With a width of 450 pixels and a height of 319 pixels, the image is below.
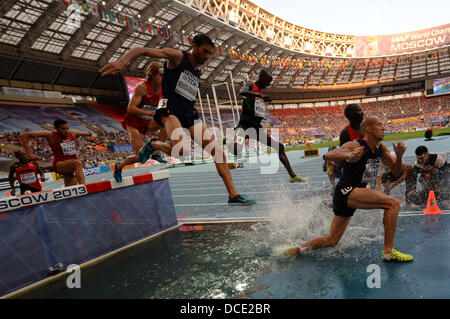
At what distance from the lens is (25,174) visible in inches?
250

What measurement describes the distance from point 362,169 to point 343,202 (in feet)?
1.30

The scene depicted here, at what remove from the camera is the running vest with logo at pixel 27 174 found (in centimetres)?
629

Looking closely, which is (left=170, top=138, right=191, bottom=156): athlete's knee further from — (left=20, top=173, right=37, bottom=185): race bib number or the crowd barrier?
(left=20, top=173, right=37, bottom=185): race bib number

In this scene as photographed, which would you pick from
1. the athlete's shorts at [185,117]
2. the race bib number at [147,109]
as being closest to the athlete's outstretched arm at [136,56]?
the athlete's shorts at [185,117]

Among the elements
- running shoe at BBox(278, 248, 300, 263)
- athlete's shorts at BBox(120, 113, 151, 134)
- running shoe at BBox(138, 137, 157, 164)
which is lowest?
running shoe at BBox(278, 248, 300, 263)

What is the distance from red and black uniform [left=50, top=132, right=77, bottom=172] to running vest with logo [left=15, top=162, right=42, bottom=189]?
2.08 m

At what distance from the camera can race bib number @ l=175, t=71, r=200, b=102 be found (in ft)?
10.7

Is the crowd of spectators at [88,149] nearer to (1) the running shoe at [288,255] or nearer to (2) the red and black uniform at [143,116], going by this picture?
(2) the red and black uniform at [143,116]

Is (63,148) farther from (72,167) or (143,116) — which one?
(143,116)

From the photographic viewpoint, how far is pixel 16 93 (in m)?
28.2

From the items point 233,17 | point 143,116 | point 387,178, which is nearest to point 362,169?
point 387,178

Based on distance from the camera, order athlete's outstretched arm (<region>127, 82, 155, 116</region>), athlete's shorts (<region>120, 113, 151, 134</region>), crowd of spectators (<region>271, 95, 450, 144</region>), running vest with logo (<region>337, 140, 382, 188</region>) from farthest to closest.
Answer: crowd of spectators (<region>271, 95, 450, 144</region>)
athlete's shorts (<region>120, 113, 151, 134</region>)
athlete's outstretched arm (<region>127, 82, 155, 116</region>)
running vest with logo (<region>337, 140, 382, 188</region>)

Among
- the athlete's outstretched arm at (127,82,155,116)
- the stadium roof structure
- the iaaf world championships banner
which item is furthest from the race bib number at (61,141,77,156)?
the iaaf world championships banner
